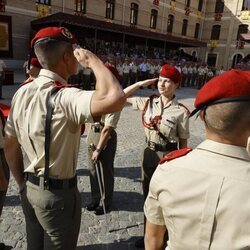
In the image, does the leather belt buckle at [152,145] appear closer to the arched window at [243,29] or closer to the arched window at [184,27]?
the arched window at [184,27]

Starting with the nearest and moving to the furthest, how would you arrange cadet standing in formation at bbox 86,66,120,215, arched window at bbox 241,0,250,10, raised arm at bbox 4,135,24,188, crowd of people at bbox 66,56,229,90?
raised arm at bbox 4,135,24,188 < cadet standing in formation at bbox 86,66,120,215 < crowd of people at bbox 66,56,229,90 < arched window at bbox 241,0,250,10

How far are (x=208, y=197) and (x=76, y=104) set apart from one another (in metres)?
0.86

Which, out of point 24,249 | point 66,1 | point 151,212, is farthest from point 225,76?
point 66,1

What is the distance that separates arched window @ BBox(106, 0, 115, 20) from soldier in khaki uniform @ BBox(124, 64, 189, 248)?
962 inches

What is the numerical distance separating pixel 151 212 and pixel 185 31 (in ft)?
120

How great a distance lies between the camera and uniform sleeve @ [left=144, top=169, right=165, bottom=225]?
1.30 metres

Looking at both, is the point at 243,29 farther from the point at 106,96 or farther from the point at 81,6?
the point at 106,96

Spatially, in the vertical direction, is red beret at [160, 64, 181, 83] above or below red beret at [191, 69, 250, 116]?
below

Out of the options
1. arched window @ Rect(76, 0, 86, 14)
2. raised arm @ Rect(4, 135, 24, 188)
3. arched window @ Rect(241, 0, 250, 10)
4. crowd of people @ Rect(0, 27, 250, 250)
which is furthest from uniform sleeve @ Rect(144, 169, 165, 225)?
arched window @ Rect(241, 0, 250, 10)

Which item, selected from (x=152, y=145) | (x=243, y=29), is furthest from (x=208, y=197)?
(x=243, y=29)

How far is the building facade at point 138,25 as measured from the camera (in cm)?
1952

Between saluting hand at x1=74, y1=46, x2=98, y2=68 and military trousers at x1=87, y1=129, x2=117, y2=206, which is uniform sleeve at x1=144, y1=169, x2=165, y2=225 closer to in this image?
saluting hand at x1=74, y1=46, x2=98, y2=68

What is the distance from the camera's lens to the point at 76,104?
1584mm

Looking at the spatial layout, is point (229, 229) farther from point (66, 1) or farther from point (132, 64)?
point (66, 1)
